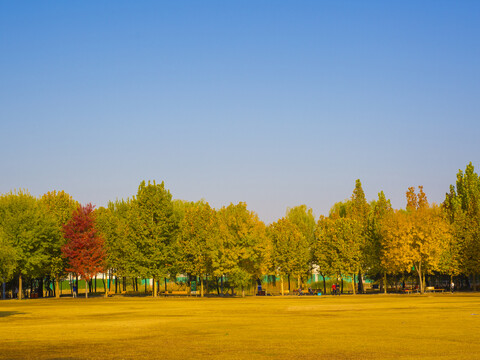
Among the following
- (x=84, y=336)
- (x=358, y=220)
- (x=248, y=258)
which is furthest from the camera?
(x=358, y=220)

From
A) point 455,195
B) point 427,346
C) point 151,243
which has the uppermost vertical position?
point 455,195

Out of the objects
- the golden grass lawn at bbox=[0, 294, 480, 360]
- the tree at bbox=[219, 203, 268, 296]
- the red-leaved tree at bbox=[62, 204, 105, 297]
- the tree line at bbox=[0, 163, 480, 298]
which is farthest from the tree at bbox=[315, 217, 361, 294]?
the golden grass lawn at bbox=[0, 294, 480, 360]

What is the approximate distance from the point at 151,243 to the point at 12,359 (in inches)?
2993

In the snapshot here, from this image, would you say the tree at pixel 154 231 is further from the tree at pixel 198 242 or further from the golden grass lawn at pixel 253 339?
the golden grass lawn at pixel 253 339

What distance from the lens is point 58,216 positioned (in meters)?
106

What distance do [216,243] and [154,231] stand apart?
421 inches

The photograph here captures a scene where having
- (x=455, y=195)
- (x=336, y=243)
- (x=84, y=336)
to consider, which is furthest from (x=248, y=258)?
(x=84, y=336)

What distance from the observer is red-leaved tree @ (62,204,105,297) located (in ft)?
322

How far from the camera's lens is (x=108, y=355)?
2130cm

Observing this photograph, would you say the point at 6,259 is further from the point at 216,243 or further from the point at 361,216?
the point at 361,216

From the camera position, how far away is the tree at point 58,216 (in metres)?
99.7

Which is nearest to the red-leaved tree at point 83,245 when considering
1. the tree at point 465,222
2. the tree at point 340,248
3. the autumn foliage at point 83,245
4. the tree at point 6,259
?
the autumn foliage at point 83,245

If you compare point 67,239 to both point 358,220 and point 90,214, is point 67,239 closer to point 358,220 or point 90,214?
point 90,214

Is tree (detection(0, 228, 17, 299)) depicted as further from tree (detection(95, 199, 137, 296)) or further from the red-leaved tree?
tree (detection(95, 199, 137, 296))
